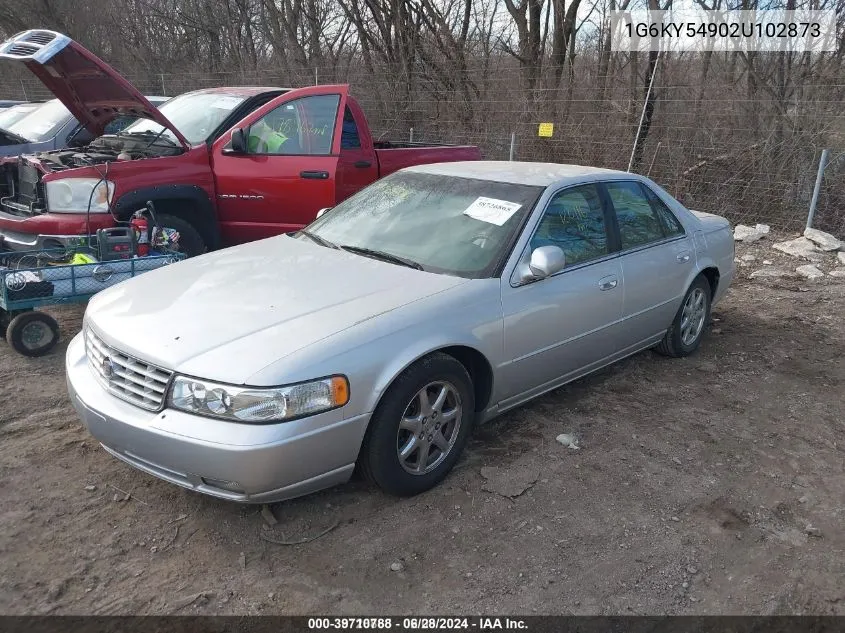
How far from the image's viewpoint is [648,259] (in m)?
4.60

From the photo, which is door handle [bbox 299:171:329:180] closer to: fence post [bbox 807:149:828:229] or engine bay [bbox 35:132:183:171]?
engine bay [bbox 35:132:183:171]

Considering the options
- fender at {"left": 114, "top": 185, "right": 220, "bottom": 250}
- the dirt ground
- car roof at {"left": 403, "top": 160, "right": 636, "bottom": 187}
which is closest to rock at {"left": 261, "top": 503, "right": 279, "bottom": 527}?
Answer: the dirt ground

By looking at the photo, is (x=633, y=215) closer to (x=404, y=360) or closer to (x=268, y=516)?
(x=404, y=360)

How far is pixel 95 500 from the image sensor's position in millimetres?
3236

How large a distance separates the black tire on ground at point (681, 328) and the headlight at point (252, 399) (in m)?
3.22

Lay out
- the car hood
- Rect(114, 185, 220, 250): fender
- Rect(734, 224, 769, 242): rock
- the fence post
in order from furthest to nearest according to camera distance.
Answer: Rect(734, 224, 769, 242): rock, the fence post, Rect(114, 185, 220, 250): fender, the car hood

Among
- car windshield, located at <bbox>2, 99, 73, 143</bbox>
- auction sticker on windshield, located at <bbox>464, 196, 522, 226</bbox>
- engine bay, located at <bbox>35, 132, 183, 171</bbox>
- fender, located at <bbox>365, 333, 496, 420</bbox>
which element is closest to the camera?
fender, located at <bbox>365, 333, 496, 420</bbox>

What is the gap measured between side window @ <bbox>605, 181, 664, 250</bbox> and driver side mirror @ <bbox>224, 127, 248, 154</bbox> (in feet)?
11.6

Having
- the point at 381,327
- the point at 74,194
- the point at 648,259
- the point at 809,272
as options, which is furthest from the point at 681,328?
the point at 74,194

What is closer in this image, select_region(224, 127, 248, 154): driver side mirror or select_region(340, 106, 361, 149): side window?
select_region(224, 127, 248, 154): driver side mirror

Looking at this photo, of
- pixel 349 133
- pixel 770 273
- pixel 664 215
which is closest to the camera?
pixel 664 215

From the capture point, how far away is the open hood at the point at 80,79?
5.34 metres

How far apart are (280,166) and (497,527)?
454 centimetres

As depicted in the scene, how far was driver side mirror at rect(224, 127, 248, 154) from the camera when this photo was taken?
6336 mm
